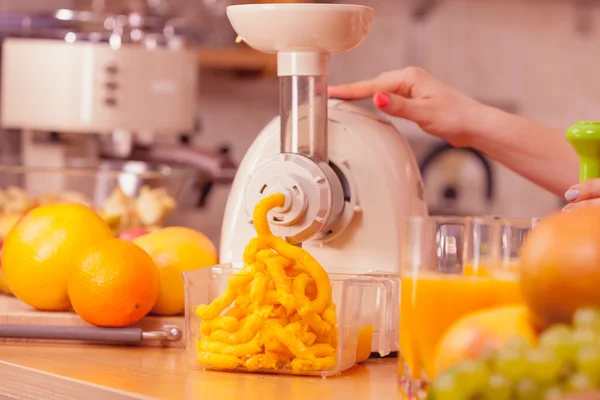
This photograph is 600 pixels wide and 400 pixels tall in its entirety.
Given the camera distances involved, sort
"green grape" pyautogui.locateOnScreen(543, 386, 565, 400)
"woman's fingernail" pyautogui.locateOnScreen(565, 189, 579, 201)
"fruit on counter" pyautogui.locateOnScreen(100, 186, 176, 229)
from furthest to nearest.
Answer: "fruit on counter" pyautogui.locateOnScreen(100, 186, 176, 229)
"woman's fingernail" pyautogui.locateOnScreen(565, 189, 579, 201)
"green grape" pyautogui.locateOnScreen(543, 386, 565, 400)

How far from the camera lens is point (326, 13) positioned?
76cm

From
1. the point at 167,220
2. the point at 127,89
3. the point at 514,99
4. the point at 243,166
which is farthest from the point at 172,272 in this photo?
the point at 514,99

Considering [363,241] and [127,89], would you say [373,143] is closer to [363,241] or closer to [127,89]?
[363,241]

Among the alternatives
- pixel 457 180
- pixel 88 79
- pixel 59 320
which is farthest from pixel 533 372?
pixel 457 180

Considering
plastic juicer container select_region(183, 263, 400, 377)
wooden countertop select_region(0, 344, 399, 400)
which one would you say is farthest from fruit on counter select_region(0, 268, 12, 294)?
plastic juicer container select_region(183, 263, 400, 377)

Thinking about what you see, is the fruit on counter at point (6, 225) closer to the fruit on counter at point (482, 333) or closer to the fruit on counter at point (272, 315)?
the fruit on counter at point (272, 315)

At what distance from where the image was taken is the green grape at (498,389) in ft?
1.18

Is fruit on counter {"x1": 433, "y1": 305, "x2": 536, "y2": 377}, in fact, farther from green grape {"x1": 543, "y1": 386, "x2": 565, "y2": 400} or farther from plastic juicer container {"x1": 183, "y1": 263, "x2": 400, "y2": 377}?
plastic juicer container {"x1": 183, "y1": 263, "x2": 400, "y2": 377}

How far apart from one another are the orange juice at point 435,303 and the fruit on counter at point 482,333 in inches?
0.9

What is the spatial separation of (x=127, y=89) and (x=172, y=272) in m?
1.03

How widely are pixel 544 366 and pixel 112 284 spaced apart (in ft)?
1.64

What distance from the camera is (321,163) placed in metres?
0.78

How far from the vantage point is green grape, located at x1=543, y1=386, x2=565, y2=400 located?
352 mm

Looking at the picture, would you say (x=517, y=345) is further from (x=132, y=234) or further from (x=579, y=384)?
(x=132, y=234)
